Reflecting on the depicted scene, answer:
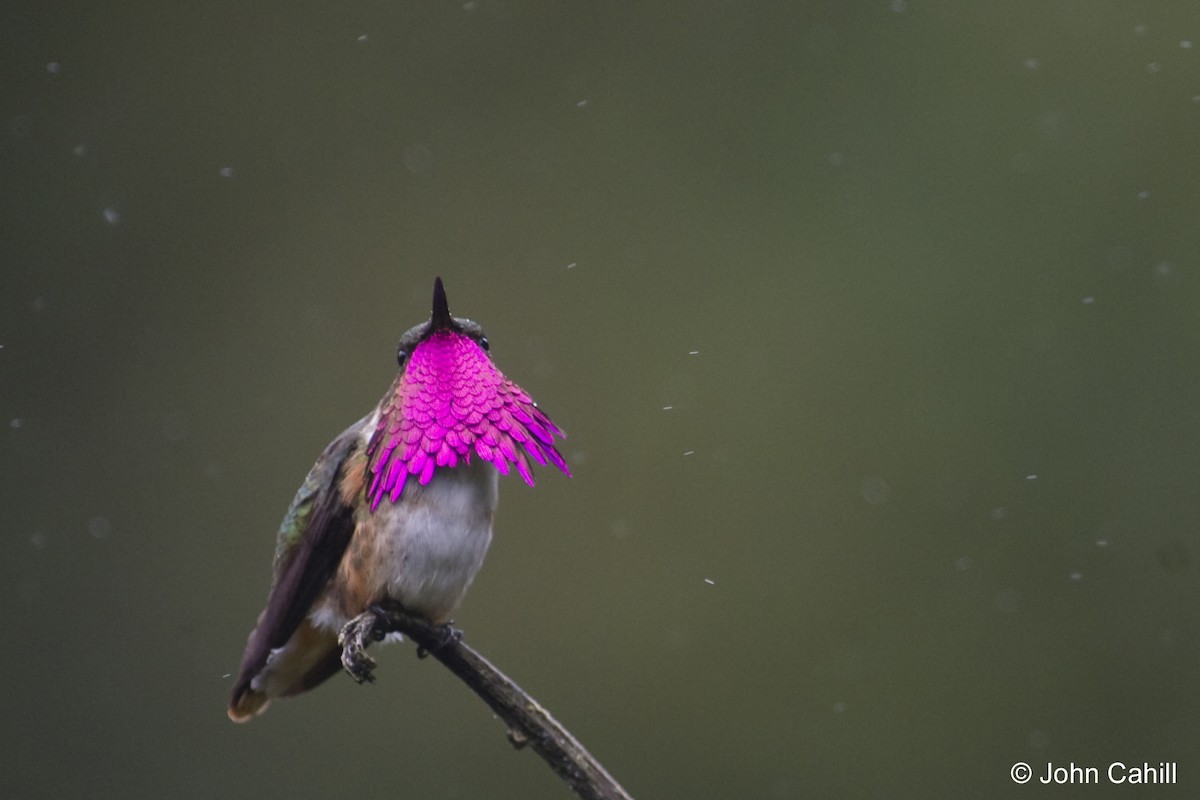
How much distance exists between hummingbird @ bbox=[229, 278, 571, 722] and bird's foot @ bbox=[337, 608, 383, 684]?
77mm

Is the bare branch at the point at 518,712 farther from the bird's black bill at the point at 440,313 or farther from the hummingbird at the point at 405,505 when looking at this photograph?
the bird's black bill at the point at 440,313

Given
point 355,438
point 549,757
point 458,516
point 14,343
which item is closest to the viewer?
point 549,757

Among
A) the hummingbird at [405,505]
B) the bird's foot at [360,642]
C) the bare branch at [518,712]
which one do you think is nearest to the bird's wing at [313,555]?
the hummingbird at [405,505]

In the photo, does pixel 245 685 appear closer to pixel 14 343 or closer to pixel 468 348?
pixel 468 348

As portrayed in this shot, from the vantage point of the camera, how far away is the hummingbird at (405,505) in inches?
44.1

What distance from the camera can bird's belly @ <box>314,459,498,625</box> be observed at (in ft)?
4.29

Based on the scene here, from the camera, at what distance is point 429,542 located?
1319mm

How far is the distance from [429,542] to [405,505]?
45 millimetres

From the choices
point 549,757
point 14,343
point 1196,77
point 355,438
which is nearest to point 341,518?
point 355,438

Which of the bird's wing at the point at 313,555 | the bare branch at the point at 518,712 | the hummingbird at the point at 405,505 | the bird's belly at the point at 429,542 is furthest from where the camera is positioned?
the bird's wing at the point at 313,555

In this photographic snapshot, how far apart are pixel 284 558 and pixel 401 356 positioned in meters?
0.40

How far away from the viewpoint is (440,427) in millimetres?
1131

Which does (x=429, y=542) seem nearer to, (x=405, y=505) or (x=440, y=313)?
(x=405, y=505)

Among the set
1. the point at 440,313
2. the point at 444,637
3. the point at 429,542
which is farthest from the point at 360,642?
the point at 440,313
